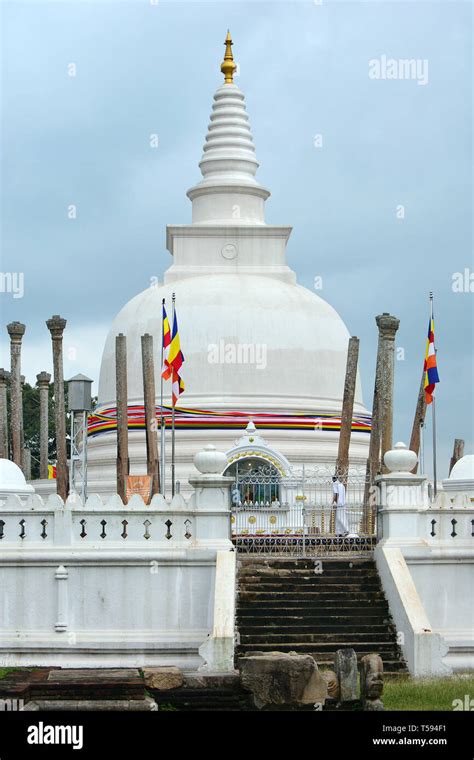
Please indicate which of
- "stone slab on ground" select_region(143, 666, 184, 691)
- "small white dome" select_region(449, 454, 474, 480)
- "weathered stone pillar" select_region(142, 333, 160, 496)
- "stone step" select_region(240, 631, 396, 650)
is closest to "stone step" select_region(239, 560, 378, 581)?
"stone step" select_region(240, 631, 396, 650)

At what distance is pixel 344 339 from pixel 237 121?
9.13 meters

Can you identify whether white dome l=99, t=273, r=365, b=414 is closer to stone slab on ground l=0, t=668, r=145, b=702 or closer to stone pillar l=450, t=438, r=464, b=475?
stone pillar l=450, t=438, r=464, b=475

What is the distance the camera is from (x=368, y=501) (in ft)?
120

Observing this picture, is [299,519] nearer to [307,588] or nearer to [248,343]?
[248,343]

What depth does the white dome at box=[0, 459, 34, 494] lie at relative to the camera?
3238cm

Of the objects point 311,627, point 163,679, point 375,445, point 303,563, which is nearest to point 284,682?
point 163,679

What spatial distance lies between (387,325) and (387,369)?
1.07m

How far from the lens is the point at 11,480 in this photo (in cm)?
3281

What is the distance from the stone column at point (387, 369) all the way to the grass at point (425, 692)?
13.2m

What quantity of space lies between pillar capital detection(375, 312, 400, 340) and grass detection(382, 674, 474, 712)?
14.1m
